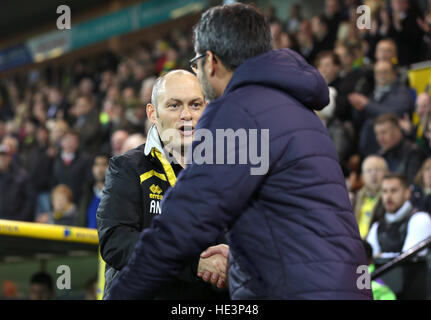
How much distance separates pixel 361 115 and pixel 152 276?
5554mm

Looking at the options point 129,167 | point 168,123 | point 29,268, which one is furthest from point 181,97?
point 29,268

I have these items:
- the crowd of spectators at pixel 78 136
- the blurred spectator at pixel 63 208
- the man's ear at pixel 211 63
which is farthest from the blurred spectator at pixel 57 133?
the man's ear at pixel 211 63

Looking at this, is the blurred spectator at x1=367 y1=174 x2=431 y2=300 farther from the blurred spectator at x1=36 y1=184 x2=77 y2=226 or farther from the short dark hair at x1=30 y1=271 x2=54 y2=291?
the blurred spectator at x1=36 y1=184 x2=77 y2=226

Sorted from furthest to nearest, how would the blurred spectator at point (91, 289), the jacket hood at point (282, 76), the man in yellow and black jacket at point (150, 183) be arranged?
the blurred spectator at point (91, 289), the man in yellow and black jacket at point (150, 183), the jacket hood at point (282, 76)

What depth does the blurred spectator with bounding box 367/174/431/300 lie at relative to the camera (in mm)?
5086

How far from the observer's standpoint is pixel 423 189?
604 cm

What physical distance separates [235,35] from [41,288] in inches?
189

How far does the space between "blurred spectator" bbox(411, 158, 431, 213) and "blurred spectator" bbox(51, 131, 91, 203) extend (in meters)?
4.48

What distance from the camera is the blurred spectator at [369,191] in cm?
611

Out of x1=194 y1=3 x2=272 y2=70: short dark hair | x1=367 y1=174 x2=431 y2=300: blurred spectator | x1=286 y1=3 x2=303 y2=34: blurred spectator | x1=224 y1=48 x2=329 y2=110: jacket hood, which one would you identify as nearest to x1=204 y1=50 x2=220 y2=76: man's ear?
x1=194 y1=3 x2=272 y2=70: short dark hair

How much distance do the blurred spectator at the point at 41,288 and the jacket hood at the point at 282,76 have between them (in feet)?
15.6

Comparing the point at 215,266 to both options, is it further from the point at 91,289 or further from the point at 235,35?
the point at 91,289

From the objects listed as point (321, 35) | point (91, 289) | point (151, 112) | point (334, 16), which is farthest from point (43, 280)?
point (334, 16)

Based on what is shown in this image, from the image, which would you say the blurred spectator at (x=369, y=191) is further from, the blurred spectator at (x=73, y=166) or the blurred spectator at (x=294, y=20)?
the blurred spectator at (x=294, y=20)
